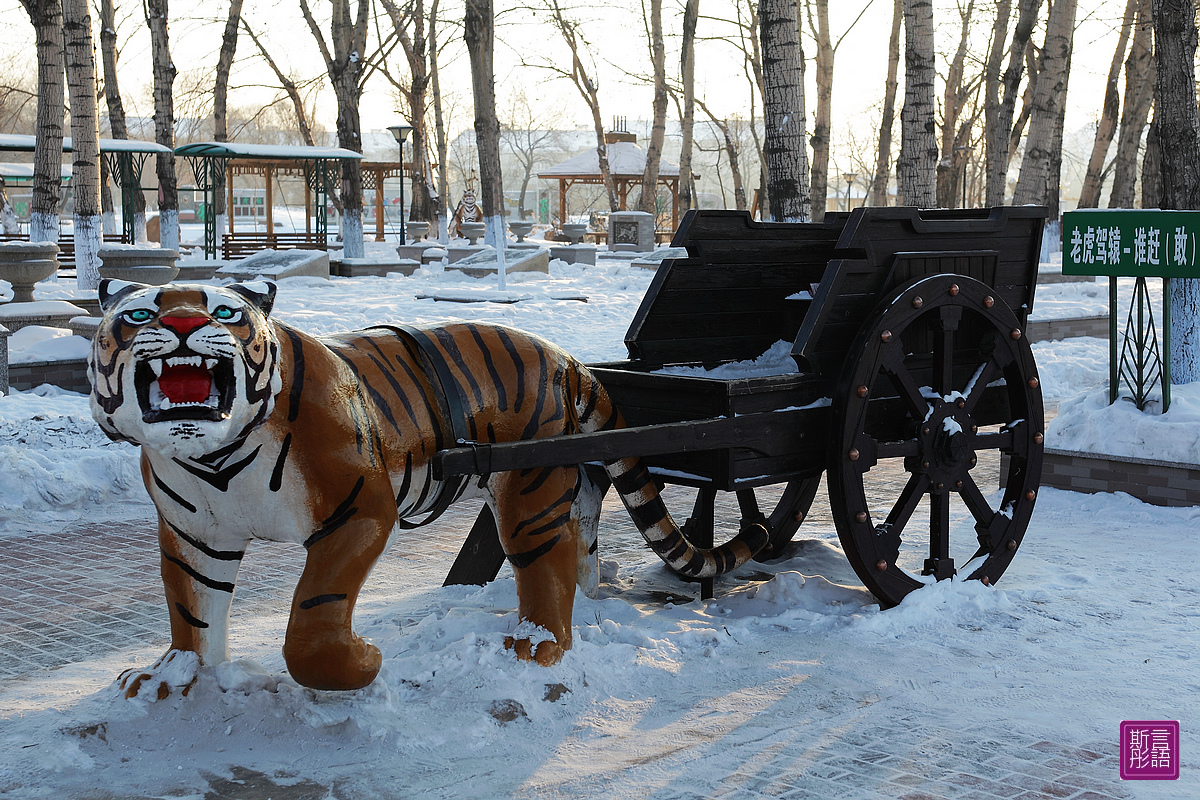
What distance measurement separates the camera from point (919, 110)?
37.6 ft

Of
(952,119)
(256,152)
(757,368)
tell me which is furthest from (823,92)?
(757,368)

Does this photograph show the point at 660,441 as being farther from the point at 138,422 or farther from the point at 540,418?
the point at 138,422

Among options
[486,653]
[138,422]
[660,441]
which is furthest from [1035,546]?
[138,422]

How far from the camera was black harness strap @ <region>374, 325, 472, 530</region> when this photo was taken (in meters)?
3.46

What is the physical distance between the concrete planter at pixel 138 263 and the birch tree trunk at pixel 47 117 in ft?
3.54

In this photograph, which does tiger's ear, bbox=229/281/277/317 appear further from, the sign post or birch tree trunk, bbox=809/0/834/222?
birch tree trunk, bbox=809/0/834/222

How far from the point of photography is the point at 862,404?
4.14 meters

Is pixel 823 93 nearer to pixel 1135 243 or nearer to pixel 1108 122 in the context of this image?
pixel 1108 122

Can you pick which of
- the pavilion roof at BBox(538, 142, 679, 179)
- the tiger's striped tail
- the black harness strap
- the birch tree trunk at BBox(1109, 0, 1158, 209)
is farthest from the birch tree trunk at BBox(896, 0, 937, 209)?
the pavilion roof at BBox(538, 142, 679, 179)

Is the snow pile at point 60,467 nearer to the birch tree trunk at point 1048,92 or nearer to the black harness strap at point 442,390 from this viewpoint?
the black harness strap at point 442,390

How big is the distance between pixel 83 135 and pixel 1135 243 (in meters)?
12.7

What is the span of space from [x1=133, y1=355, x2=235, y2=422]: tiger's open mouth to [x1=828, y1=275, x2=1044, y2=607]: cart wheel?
7.46ft

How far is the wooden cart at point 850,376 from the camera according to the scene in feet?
13.5

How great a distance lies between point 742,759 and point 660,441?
3.49 feet
